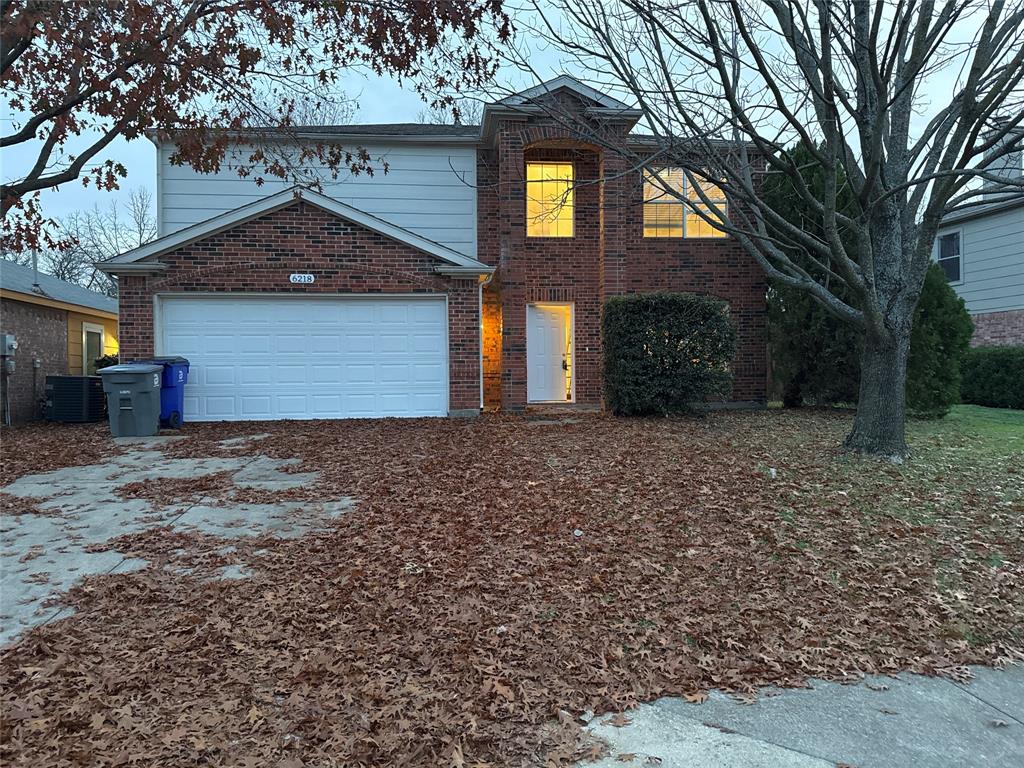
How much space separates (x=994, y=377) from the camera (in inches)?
587

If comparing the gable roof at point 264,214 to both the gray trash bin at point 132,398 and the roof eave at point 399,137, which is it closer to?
the gray trash bin at point 132,398

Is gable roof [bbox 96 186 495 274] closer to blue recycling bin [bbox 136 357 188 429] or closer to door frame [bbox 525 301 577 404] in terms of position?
blue recycling bin [bbox 136 357 188 429]

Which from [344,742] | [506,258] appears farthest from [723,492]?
[506,258]

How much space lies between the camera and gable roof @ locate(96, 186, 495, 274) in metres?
10.9

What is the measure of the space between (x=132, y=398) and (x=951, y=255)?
65.3 feet

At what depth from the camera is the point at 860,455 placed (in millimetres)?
7277

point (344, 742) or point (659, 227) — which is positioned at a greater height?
point (659, 227)

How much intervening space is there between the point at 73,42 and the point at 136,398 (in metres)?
5.20

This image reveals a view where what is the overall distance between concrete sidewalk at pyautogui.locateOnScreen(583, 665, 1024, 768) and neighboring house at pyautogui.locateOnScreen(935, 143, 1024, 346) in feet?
51.9

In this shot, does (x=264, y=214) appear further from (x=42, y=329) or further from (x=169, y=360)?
(x=42, y=329)

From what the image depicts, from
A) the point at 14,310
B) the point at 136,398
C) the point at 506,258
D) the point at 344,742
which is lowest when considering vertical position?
the point at 344,742

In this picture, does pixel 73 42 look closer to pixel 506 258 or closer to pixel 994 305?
pixel 506 258

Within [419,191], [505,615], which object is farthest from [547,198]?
[505,615]

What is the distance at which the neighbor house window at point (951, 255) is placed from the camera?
17.3m
